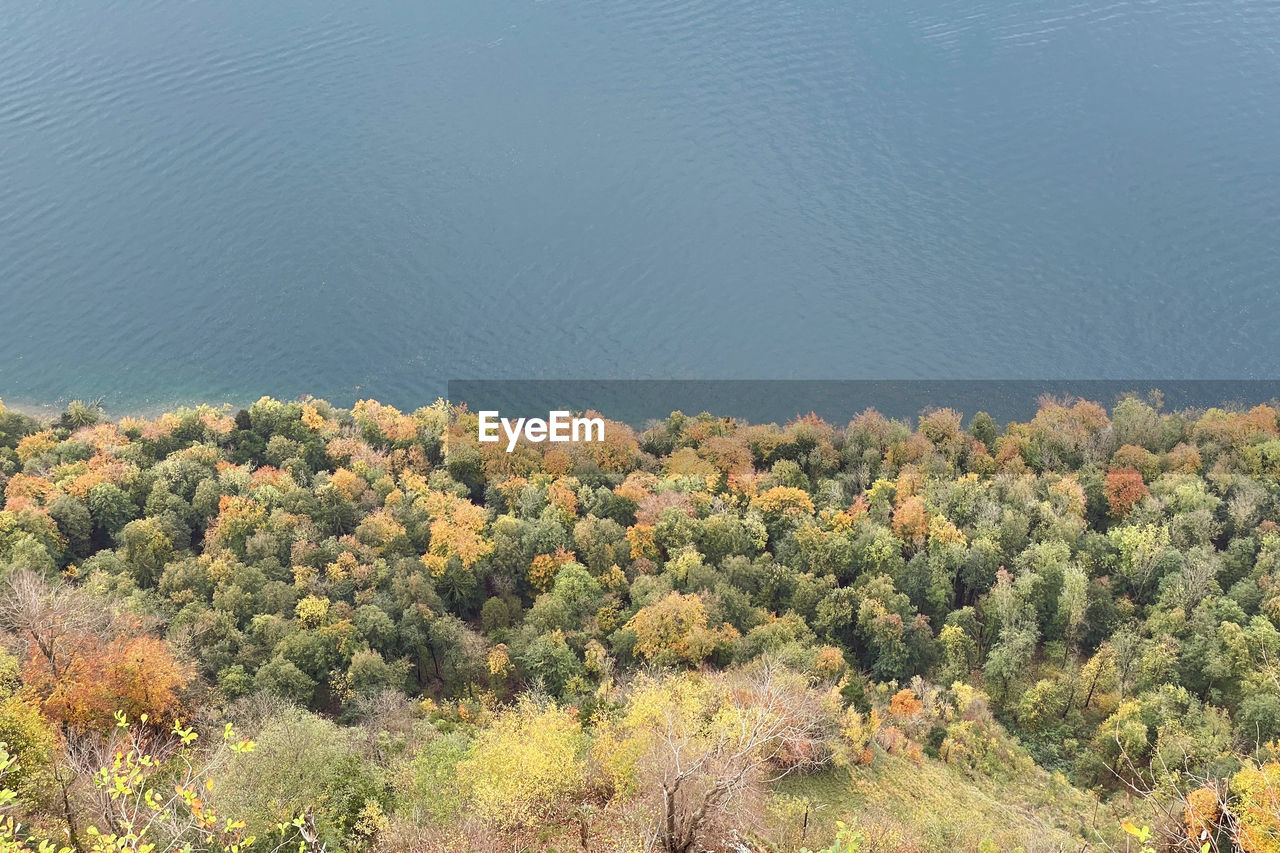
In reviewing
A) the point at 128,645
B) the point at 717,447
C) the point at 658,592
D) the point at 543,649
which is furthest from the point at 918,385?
the point at 128,645

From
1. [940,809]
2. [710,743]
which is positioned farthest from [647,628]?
[940,809]

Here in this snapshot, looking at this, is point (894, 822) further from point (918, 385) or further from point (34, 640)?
point (918, 385)

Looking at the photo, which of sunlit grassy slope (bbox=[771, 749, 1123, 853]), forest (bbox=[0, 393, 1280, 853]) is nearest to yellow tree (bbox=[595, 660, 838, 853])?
forest (bbox=[0, 393, 1280, 853])

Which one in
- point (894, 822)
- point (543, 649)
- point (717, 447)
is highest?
point (717, 447)

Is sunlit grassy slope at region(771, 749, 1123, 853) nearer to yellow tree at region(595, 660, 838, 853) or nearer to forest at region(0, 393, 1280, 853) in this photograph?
forest at region(0, 393, 1280, 853)

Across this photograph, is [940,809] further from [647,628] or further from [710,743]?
[647,628]

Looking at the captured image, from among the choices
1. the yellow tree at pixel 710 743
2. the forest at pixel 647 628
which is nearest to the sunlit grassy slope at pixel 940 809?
the forest at pixel 647 628

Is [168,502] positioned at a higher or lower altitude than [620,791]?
higher

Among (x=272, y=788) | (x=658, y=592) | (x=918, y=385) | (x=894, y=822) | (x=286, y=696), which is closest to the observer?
(x=272, y=788)
